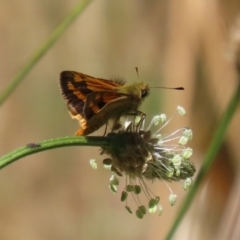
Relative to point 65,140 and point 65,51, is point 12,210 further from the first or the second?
point 65,140

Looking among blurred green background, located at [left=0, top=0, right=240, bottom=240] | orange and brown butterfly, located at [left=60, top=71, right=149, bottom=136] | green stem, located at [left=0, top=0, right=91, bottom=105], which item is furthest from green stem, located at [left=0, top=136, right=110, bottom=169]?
blurred green background, located at [left=0, top=0, right=240, bottom=240]

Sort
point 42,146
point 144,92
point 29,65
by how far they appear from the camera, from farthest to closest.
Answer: point 29,65
point 144,92
point 42,146

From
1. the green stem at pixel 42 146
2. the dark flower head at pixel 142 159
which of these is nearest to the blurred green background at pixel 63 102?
the dark flower head at pixel 142 159

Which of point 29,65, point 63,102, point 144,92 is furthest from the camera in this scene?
point 63,102

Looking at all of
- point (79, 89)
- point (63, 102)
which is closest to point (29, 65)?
point (79, 89)

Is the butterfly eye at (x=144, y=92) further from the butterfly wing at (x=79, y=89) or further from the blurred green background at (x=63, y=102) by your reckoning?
the blurred green background at (x=63, y=102)

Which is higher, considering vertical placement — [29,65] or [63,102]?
[29,65]

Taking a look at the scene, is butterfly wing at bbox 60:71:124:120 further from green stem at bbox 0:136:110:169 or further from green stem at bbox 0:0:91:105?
green stem at bbox 0:0:91:105

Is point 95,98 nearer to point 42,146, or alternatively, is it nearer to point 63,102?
point 42,146
